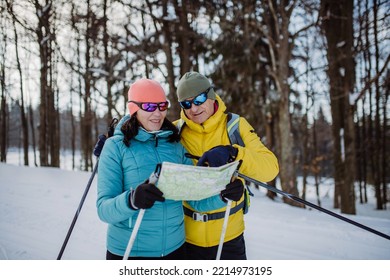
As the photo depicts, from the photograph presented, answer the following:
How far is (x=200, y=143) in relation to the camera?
1.95m

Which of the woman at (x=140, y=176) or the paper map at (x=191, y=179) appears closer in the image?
the paper map at (x=191, y=179)

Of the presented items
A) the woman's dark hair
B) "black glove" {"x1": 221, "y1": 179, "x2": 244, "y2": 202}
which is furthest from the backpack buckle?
the woman's dark hair

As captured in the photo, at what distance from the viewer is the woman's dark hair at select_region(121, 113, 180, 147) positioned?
64.7 inches

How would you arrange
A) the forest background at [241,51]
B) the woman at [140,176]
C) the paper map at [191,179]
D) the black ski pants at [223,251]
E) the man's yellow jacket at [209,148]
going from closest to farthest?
1. the paper map at [191,179]
2. the woman at [140,176]
3. the man's yellow jacket at [209,148]
4. the black ski pants at [223,251]
5. the forest background at [241,51]

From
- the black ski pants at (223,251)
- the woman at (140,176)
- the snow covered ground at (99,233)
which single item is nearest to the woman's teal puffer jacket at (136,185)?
the woman at (140,176)

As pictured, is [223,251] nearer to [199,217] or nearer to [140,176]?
[199,217]

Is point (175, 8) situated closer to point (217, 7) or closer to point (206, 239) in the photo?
point (217, 7)

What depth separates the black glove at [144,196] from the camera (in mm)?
1340

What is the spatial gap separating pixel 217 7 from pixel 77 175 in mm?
6964

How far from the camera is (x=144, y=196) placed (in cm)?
134

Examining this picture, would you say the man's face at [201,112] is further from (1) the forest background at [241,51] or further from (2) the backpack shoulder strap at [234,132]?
(1) the forest background at [241,51]

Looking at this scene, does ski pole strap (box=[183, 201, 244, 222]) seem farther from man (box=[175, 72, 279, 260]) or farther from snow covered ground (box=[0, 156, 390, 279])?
snow covered ground (box=[0, 156, 390, 279])

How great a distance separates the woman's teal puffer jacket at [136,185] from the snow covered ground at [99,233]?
0.95 metres
